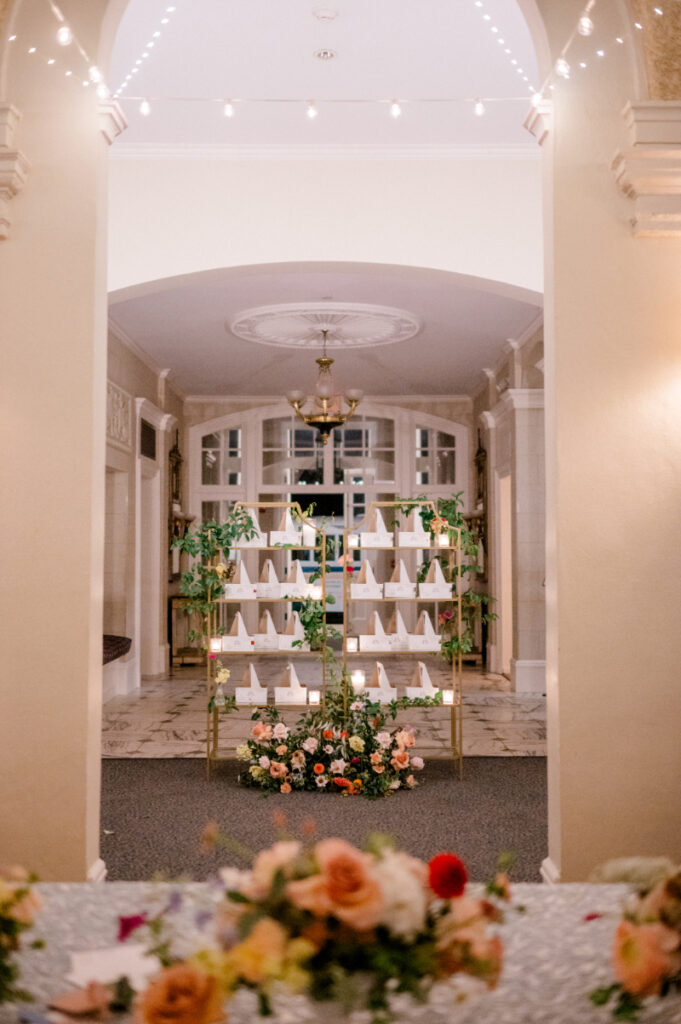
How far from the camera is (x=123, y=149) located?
5.77m

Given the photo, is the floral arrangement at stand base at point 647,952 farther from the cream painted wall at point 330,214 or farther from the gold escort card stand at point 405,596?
the cream painted wall at point 330,214

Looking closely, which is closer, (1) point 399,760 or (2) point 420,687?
(1) point 399,760

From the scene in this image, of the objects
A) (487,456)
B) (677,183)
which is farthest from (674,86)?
(487,456)

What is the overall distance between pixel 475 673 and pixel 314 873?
9.40m

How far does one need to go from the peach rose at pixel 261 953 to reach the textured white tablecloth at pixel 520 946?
141mm

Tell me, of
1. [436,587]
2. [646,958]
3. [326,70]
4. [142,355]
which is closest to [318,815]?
[436,587]

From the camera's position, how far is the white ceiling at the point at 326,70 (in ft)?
14.2

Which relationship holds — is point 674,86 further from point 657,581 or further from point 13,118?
point 13,118

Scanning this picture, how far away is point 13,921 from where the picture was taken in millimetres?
1336

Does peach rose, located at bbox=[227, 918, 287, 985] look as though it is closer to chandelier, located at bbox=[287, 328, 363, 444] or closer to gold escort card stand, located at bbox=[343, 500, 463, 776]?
gold escort card stand, located at bbox=[343, 500, 463, 776]

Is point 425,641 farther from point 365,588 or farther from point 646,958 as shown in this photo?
point 646,958

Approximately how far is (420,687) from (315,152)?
354 centimetres

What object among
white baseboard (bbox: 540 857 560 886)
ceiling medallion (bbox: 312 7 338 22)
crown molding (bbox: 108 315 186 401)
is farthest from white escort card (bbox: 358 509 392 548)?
crown molding (bbox: 108 315 186 401)

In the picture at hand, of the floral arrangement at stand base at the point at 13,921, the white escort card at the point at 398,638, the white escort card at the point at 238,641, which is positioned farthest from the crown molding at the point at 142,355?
the floral arrangement at stand base at the point at 13,921
